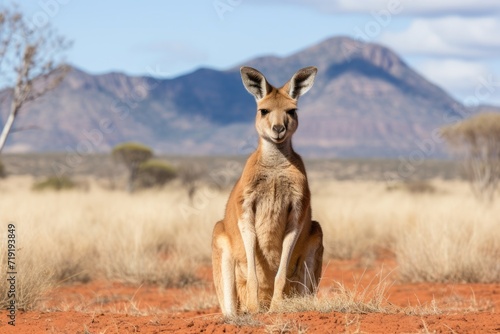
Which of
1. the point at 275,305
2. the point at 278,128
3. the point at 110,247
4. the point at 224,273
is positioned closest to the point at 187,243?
the point at 110,247

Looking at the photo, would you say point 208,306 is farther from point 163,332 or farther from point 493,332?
point 493,332

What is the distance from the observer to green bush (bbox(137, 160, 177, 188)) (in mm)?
38594

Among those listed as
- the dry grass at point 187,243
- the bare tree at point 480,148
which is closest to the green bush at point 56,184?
the dry grass at point 187,243

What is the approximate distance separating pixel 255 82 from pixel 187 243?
8757 mm

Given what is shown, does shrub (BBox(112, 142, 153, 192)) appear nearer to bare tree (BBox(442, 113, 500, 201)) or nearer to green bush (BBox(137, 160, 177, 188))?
green bush (BBox(137, 160, 177, 188))

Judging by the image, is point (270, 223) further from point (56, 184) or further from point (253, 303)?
point (56, 184)

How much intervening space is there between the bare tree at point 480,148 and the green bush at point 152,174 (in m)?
15.9

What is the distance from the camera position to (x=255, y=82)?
719 cm

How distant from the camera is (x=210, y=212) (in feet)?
58.5

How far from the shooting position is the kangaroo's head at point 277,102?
6.82 meters

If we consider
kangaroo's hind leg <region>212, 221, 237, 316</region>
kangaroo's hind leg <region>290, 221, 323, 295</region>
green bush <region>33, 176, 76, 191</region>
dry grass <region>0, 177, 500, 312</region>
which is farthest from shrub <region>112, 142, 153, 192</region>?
kangaroo's hind leg <region>290, 221, 323, 295</region>

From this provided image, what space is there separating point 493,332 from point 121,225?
12.1 metres

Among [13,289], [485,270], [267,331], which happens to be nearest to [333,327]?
[267,331]

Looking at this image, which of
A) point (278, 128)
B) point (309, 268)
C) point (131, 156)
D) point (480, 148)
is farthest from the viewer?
point (131, 156)
